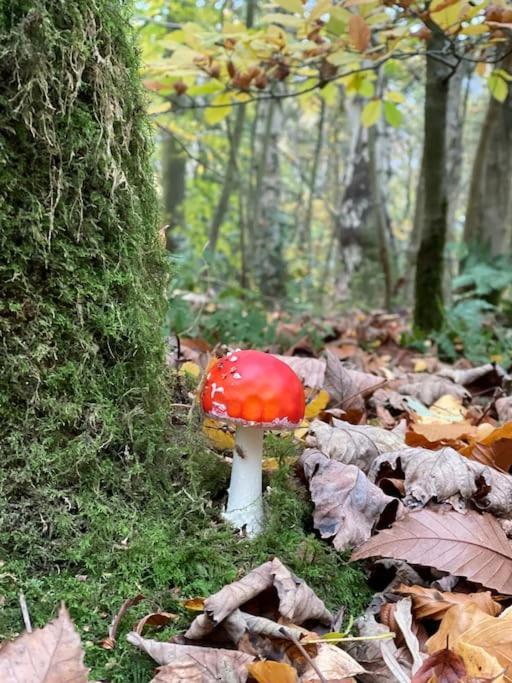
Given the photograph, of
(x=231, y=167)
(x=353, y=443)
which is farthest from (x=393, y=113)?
(x=231, y=167)

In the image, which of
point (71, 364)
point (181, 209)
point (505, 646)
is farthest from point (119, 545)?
point (181, 209)

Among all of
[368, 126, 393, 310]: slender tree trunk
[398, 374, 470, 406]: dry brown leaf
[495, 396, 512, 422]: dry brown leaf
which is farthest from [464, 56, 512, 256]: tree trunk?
[495, 396, 512, 422]: dry brown leaf

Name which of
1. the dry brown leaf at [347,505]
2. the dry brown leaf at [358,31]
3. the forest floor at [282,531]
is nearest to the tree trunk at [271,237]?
the dry brown leaf at [358,31]

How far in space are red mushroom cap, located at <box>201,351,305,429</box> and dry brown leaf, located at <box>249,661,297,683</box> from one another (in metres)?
0.57

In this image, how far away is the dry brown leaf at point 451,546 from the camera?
1.65 meters

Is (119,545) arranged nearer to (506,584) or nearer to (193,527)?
(193,527)

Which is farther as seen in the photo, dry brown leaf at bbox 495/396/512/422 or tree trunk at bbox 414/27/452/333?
tree trunk at bbox 414/27/452/333

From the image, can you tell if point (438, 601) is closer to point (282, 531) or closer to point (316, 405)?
point (282, 531)

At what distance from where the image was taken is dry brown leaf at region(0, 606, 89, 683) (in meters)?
1.18

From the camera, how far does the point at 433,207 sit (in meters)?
4.93

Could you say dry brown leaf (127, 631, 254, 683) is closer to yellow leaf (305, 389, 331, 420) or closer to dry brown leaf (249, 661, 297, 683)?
dry brown leaf (249, 661, 297, 683)

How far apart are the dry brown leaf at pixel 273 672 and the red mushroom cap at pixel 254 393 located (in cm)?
57

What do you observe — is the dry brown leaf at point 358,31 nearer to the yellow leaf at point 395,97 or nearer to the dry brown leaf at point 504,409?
the yellow leaf at point 395,97

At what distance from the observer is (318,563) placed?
5.59ft
